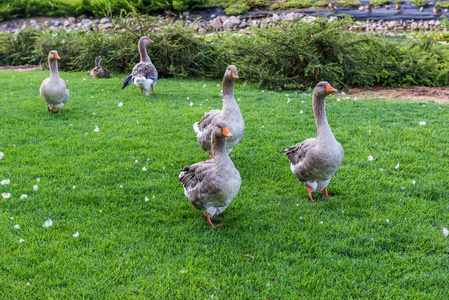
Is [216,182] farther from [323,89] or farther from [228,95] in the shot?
[228,95]

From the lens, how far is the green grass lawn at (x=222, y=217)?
3430 mm

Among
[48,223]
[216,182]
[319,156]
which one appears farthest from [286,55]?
[48,223]

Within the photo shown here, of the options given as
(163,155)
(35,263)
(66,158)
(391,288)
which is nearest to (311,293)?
(391,288)

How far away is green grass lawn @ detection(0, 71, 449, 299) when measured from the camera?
11.3 feet

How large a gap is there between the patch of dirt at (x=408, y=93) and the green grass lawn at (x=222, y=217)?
2437 mm

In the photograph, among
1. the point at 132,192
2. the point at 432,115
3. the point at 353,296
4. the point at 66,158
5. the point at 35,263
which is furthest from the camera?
the point at 432,115

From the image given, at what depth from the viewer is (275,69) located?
1148 cm

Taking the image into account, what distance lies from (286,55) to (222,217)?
7.84 m

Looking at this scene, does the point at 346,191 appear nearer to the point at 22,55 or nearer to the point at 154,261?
the point at 154,261

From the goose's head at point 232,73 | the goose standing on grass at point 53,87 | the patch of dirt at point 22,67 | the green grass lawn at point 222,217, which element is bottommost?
the patch of dirt at point 22,67

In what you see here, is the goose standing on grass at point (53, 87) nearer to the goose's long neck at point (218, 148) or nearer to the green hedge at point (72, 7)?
the goose's long neck at point (218, 148)

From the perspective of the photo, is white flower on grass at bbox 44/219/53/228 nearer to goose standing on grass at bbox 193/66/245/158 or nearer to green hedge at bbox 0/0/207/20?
goose standing on grass at bbox 193/66/245/158

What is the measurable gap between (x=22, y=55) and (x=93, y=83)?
8.57 metres

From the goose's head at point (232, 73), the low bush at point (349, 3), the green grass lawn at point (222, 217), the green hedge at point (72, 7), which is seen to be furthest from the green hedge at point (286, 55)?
the low bush at point (349, 3)
